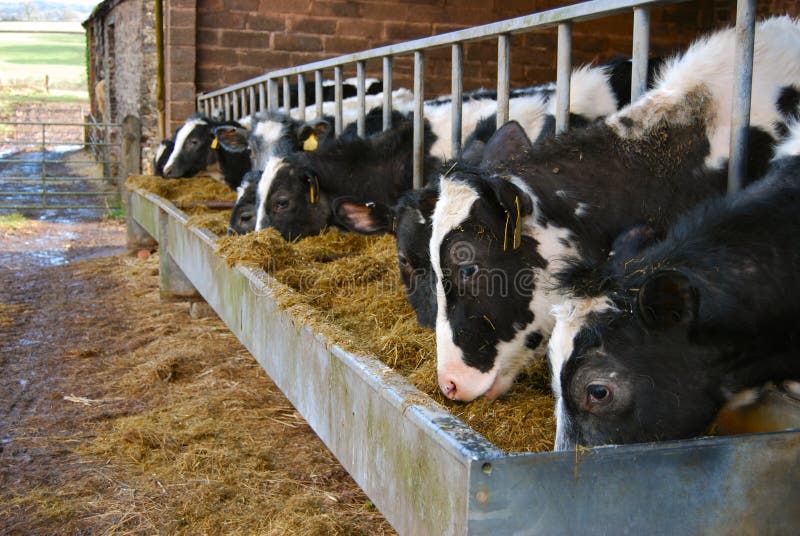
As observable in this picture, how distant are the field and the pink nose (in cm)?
3759

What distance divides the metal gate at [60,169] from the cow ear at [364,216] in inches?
403

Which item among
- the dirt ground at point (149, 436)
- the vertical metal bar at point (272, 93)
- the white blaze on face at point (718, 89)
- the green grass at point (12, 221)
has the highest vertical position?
the vertical metal bar at point (272, 93)

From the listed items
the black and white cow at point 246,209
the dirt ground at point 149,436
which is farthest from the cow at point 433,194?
the black and white cow at point 246,209

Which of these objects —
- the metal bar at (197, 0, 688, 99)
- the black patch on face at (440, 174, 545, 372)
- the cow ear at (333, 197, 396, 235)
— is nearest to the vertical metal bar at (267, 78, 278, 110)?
the metal bar at (197, 0, 688, 99)

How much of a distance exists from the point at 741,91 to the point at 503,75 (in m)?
1.41

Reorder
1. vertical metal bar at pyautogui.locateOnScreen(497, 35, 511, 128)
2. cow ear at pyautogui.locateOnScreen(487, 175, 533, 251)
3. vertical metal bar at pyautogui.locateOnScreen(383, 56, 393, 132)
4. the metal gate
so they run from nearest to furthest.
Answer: cow ear at pyautogui.locateOnScreen(487, 175, 533, 251), vertical metal bar at pyautogui.locateOnScreen(497, 35, 511, 128), vertical metal bar at pyautogui.locateOnScreen(383, 56, 393, 132), the metal gate

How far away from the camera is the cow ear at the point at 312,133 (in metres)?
6.86

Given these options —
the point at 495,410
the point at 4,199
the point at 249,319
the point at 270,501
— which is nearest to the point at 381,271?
the point at 249,319

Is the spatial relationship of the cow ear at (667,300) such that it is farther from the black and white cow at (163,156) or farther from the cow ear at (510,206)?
the black and white cow at (163,156)

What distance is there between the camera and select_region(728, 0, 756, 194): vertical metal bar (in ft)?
9.86

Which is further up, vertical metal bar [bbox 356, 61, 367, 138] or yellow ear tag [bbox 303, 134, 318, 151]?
vertical metal bar [bbox 356, 61, 367, 138]

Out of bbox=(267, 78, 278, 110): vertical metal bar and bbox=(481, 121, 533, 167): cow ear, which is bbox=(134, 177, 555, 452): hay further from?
bbox=(267, 78, 278, 110): vertical metal bar

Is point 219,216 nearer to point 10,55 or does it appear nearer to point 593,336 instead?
point 593,336

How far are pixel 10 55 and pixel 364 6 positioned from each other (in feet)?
158
